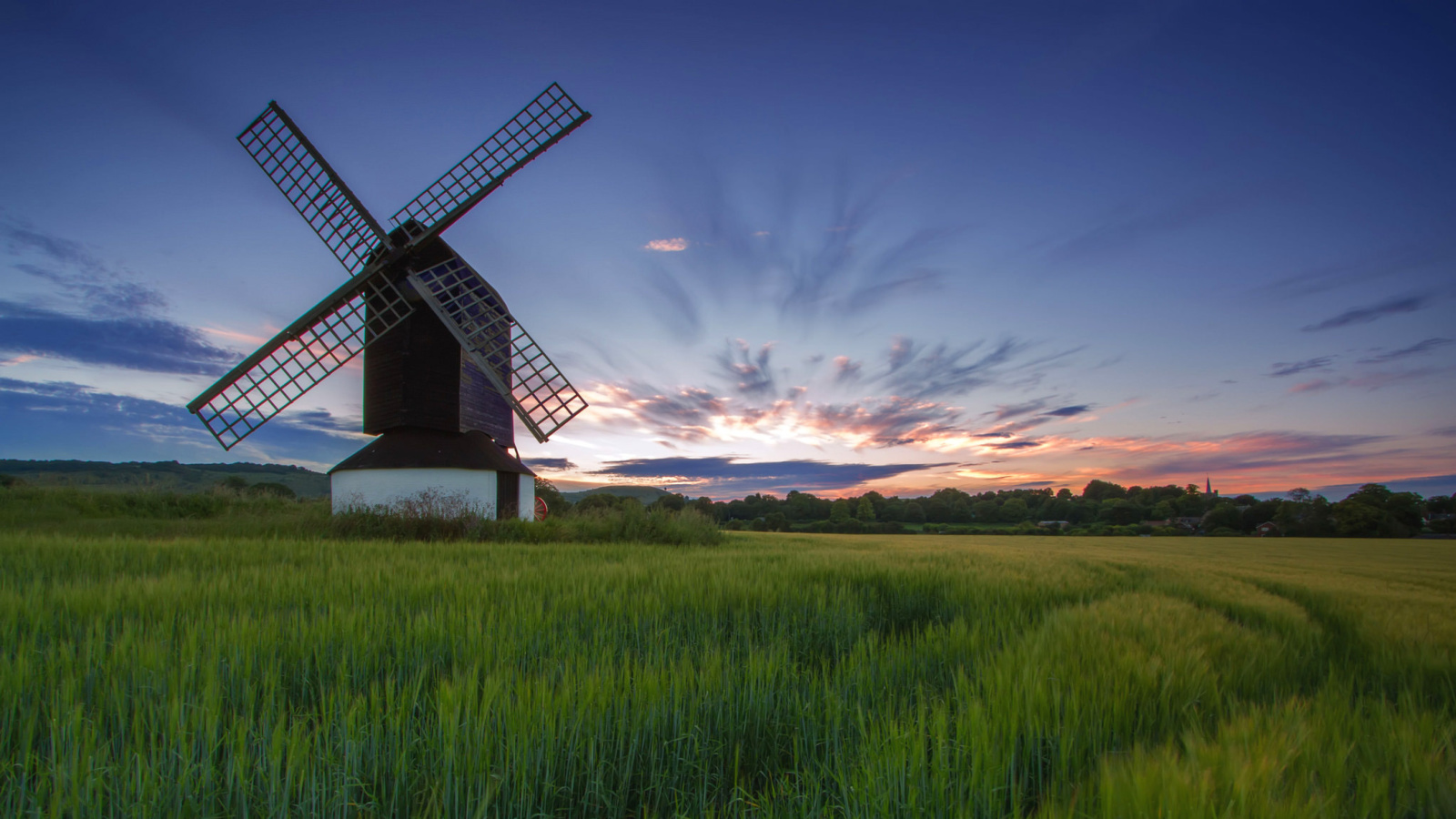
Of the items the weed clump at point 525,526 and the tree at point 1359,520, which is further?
the tree at point 1359,520

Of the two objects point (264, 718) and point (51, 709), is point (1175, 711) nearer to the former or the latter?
point (264, 718)

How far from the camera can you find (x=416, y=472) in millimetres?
19969

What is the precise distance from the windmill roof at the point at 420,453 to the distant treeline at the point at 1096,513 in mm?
4321

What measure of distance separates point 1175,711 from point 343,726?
3.85 metres

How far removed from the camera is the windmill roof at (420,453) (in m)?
19.9

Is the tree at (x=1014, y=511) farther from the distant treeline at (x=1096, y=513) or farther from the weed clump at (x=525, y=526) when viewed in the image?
the weed clump at (x=525, y=526)

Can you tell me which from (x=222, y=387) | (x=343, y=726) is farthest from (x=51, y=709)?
(x=222, y=387)

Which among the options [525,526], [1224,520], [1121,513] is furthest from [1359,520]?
[525,526]

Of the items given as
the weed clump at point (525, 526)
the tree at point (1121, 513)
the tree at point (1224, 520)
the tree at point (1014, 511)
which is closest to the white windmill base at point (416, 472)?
the weed clump at point (525, 526)

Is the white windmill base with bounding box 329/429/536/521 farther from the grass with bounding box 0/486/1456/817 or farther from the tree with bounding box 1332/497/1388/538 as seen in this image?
the tree with bounding box 1332/497/1388/538

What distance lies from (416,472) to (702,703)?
20889 millimetres

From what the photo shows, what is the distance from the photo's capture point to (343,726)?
7.01 ft

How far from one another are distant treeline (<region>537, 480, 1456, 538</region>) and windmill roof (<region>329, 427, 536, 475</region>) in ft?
14.2

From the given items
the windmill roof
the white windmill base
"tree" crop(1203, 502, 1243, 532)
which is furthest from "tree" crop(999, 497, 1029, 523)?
the windmill roof
